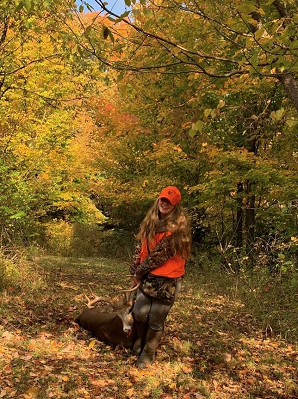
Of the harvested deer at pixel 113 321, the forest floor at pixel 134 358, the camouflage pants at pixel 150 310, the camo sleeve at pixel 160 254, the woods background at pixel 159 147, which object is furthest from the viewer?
the woods background at pixel 159 147

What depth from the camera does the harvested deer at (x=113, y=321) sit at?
15.0ft

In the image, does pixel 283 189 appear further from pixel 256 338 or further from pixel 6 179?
pixel 6 179

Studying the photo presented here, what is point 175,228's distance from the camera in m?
4.40

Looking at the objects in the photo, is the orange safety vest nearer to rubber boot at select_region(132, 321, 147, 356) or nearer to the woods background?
rubber boot at select_region(132, 321, 147, 356)

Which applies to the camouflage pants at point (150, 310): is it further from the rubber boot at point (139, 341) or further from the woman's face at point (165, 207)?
the woman's face at point (165, 207)

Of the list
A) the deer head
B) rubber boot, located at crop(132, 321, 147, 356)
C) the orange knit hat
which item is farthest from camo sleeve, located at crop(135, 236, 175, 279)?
rubber boot, located at crop(132, 321, 147, 356)

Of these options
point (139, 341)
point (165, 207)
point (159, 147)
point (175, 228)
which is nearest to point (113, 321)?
point (139, 341)

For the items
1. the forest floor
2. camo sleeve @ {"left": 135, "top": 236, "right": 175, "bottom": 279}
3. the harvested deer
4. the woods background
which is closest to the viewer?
the forest floor

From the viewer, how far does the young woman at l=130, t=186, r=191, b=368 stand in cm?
438

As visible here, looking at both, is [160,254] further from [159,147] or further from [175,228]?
[159,147]

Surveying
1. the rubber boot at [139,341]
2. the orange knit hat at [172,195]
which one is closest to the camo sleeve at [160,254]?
the orange knit hat at [172,195]

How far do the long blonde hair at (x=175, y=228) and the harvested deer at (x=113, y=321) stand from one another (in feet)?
2.13

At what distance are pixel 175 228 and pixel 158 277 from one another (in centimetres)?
60

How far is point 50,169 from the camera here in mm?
11734
